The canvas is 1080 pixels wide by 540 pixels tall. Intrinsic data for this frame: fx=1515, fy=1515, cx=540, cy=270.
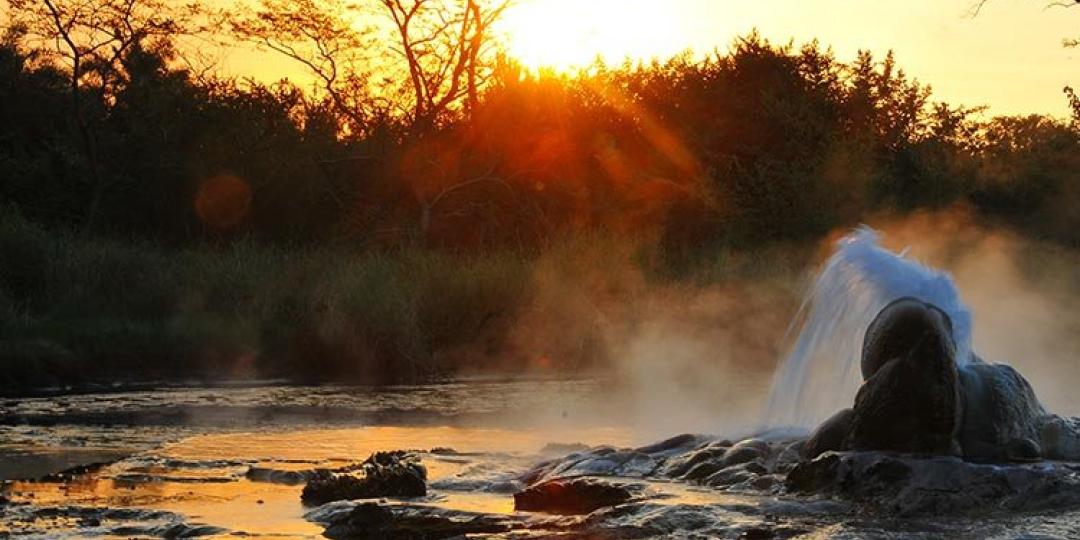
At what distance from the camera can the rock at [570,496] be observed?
968 centimetres

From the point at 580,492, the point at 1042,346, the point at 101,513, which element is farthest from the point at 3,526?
the point at 1042,346

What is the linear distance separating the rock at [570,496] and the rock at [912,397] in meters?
1.71

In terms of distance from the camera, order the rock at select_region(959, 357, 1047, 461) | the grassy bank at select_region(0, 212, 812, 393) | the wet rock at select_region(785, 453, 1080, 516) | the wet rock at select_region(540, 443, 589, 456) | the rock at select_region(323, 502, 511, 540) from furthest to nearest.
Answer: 1. the grassy bank at select_region(0, 212, 812, 393)
2. the wet rock at select_region(540, 443, 589, 456)
3. the rock at select_region(959, 357, 1047, 461)
4. the wet rock at select_region(785, 453, 1080, 516)
5. the rock at select_region(323, 502, 511, 540)

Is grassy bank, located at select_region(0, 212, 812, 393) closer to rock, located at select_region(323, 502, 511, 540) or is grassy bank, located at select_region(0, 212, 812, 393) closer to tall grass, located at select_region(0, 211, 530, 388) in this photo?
tall grass, located at select_region(0, 211, 530, 388)

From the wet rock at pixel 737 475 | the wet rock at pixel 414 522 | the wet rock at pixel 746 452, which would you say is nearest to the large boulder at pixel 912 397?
the wet rock at pixel 737 475

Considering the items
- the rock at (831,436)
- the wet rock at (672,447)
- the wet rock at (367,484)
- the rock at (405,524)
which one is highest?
the rock at (831,436)

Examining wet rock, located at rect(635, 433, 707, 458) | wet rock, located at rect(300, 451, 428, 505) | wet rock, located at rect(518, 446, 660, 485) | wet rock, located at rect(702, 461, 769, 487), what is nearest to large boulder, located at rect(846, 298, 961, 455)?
wet rock, located at rect(702, 461, 769, 487)

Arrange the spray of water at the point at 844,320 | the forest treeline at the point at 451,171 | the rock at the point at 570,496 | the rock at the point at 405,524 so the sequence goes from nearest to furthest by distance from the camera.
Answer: the rock at the point at 405,524 < the rock at the point at 570,496 < the spray of water at the point at 844,320 < the forest treeline at the point at 451,171

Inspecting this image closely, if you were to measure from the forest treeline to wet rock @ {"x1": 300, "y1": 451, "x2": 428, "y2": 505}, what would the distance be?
13.7m

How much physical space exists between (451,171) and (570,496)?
83.7ft

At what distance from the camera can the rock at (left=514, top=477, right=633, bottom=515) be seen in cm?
968

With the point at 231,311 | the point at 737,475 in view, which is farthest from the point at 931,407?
the point at 231,311

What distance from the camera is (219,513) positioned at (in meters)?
9.72

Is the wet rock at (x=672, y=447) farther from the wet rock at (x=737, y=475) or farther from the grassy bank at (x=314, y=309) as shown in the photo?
the grassy bank at (x=314, y=309)
